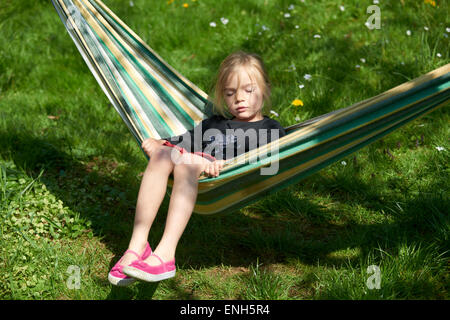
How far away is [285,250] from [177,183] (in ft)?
2.31

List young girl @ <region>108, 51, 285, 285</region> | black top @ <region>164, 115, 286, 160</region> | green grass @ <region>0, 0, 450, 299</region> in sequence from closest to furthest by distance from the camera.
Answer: young girl @ <region>108, 51, 285, 285</region> < green grass @ <region>0, 0, 450, 299</region> < black top @ <region>164, 115, 286, 160</region>

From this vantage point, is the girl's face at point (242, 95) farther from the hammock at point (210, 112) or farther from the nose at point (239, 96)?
the hammock at point (210, 112)

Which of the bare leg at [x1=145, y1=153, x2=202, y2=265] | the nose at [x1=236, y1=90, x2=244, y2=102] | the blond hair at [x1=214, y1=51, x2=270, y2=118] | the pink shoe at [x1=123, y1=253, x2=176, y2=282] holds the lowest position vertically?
the pink shoe at [x1=123, y1=253, x2=176, y2=282]

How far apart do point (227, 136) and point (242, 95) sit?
0.21 m

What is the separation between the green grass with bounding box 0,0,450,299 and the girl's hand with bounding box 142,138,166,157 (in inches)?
20.3

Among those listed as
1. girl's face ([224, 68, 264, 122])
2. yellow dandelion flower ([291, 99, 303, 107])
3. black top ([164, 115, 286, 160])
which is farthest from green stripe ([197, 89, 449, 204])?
yellow dandelion flower ([291, 99, 303, 107])

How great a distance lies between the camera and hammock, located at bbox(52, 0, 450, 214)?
1721 millimetres

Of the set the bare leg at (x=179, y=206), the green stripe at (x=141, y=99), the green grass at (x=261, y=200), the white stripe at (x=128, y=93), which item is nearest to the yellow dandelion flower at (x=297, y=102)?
the green grass at (x=261, y=200)

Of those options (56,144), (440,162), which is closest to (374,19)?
(440,162)

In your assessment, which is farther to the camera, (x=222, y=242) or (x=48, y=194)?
(x=48, y=194)

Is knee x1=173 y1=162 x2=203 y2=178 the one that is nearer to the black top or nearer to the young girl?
the young girl

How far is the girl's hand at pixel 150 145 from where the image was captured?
2043 mm
